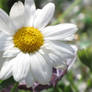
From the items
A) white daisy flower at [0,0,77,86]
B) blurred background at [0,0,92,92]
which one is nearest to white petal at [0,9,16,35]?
white daisy flower at [0,0,77,86]

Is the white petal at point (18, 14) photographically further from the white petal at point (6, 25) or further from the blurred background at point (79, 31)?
the blurred background at point (79, 31)

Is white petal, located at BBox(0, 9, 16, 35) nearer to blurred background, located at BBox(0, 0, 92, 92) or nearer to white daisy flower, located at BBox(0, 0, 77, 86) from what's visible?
white daisy flower, located at BBox(0, 0, 77, 86)

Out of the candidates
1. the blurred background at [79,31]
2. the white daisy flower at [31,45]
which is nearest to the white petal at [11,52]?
the white daisy flower at [31,45]

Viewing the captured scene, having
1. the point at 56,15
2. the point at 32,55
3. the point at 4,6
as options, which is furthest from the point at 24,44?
the point at 56,15

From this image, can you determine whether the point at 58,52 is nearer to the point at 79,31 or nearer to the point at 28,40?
the point at 28,40

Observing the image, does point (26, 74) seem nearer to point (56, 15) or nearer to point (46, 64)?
point (46, 64)
